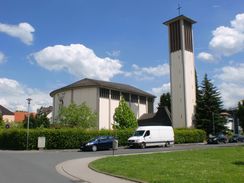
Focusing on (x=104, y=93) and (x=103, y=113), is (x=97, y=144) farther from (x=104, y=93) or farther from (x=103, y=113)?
(x=104, y=93)

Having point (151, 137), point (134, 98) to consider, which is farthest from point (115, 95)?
point (151, 137)

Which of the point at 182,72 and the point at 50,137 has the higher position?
the point at 182,72

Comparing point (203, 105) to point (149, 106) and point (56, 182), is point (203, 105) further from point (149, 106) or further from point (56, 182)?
point (56, 182)

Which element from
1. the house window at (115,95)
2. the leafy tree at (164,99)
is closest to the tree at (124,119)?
the house window at (115,95)

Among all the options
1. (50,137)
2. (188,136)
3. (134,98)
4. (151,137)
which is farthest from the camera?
(134,98)

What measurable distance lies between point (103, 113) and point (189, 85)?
15946 mm

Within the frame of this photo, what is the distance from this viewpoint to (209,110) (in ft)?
203

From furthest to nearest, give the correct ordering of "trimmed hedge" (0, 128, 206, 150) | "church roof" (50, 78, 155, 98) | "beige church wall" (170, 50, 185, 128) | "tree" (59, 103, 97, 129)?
"church roof" (50, 78, 155, 98) < "beige church wall" (170, 50, 185, 128) < "tree" (59, 103, 97, 129) < "trimmed hedge" (0, 128, 206, 150)

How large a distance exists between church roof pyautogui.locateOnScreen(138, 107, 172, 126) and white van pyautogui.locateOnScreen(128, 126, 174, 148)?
91.0ft

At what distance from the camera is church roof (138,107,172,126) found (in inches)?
2729

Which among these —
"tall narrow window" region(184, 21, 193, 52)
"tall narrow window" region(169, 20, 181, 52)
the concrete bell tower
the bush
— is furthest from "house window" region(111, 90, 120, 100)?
the bush

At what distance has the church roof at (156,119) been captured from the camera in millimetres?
69312

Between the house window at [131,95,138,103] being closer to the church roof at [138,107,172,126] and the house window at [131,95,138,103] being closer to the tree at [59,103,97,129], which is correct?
the church roof at [138,107,172,126]

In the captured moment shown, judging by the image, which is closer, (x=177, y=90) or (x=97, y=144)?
(x=97, y=144)
